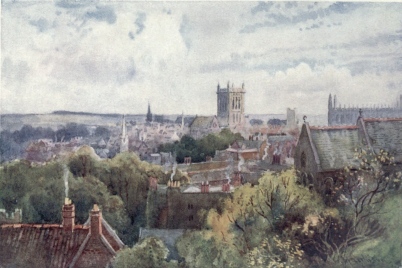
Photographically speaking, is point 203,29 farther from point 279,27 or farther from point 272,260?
point 272,260

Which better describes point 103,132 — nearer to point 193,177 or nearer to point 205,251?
point 193,177

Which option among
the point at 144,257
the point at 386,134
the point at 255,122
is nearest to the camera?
the point at 144,257

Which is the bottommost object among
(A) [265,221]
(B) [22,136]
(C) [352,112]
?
(A) [265,221]

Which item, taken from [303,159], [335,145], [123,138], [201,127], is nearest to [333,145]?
[335,145]

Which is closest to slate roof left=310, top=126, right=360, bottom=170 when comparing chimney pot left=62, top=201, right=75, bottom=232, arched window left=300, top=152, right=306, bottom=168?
arched window left=300, top=152, right=306, bottom=168

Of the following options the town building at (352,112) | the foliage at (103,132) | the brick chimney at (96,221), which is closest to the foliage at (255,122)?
the town building at (352,112)

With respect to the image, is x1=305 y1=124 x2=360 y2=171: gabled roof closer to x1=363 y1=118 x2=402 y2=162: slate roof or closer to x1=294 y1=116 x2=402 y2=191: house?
x1=294 y1=116 x2=402 y2=191: house
